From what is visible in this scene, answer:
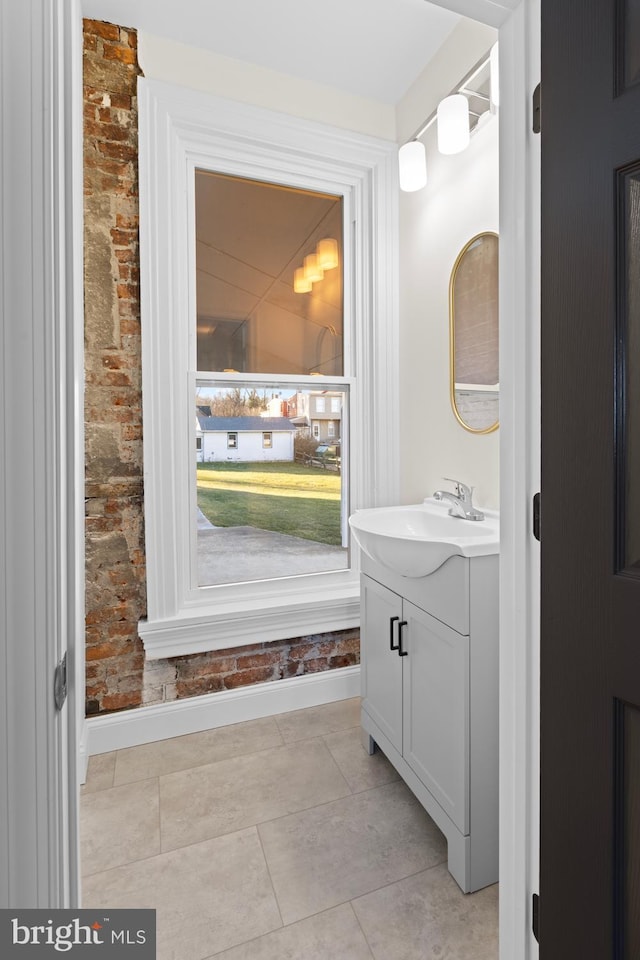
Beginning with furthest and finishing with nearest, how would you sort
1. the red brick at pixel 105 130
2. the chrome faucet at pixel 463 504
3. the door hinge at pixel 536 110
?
the red brick at pixel 105 130 → the chrome faucet at pixel 463 504 → the door hinge at pixel 536 110

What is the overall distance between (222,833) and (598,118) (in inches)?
78.0

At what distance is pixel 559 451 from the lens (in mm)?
815

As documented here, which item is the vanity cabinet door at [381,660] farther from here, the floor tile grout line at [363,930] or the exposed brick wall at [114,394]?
the exposed brick wall at [114,394]

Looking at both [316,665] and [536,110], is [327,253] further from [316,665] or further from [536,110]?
[316,665]

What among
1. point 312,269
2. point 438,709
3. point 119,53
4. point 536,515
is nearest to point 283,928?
point 438,709

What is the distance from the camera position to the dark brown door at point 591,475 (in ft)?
2.29

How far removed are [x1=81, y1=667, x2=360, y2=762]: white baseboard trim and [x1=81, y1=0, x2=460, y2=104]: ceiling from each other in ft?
A: 8.85

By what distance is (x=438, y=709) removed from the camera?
139cm

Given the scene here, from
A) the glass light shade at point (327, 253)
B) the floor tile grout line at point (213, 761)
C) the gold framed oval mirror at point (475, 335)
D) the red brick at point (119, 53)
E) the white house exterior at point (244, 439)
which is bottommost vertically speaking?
the floor tile grout line at point (213, 761)

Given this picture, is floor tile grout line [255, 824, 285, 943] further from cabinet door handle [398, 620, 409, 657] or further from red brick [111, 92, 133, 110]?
red brick [111, 92, 133, 110]

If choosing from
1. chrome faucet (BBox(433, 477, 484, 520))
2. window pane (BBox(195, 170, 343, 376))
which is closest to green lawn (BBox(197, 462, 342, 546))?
window pane (BBox(195, 170, 343, 376))

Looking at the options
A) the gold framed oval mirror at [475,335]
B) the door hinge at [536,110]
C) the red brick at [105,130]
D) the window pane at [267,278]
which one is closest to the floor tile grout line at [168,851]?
the gold framed oval mirror at [475,335]

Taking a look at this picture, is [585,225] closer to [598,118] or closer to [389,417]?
[598,118]

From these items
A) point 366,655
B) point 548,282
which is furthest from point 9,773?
point 366,655
